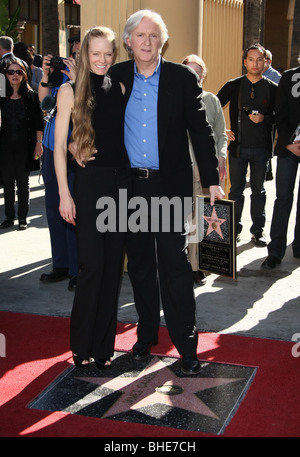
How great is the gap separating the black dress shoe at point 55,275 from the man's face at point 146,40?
8.83 feet

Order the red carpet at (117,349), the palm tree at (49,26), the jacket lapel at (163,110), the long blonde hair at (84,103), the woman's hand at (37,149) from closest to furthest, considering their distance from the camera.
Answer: the red carpet at (117,349), the long blonde hair at (84,103), the jacket lapel at (163,110), the woman's hand at (37,149), the palm tree at (49,26)

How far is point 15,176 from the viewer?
8.53m

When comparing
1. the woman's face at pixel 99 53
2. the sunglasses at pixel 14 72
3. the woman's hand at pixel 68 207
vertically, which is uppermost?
the sunglasses at pixel 14 72

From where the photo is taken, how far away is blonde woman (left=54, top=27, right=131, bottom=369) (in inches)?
161

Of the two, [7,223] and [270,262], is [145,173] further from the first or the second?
[7,223]

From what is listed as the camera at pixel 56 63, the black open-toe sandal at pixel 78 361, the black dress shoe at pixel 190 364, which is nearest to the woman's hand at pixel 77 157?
the black open-toe sandal at pixel 78 361

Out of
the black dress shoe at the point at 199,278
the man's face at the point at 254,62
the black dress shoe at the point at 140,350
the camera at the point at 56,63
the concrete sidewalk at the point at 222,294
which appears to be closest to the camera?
the black dress shoe at the point at 140,350

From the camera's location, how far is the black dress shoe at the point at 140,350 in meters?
4.55

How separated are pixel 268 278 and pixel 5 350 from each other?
8.86 feet

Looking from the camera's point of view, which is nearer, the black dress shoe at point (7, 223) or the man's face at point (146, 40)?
the man's face at point (146, 40)

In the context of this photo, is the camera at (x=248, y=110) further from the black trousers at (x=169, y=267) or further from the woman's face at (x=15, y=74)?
the black trousers at (x=169, y=267)

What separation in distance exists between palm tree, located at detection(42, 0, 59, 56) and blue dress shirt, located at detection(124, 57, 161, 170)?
13.2m

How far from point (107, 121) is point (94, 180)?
1.14ft

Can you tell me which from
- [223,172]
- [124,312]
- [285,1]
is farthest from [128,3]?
[285,1]
